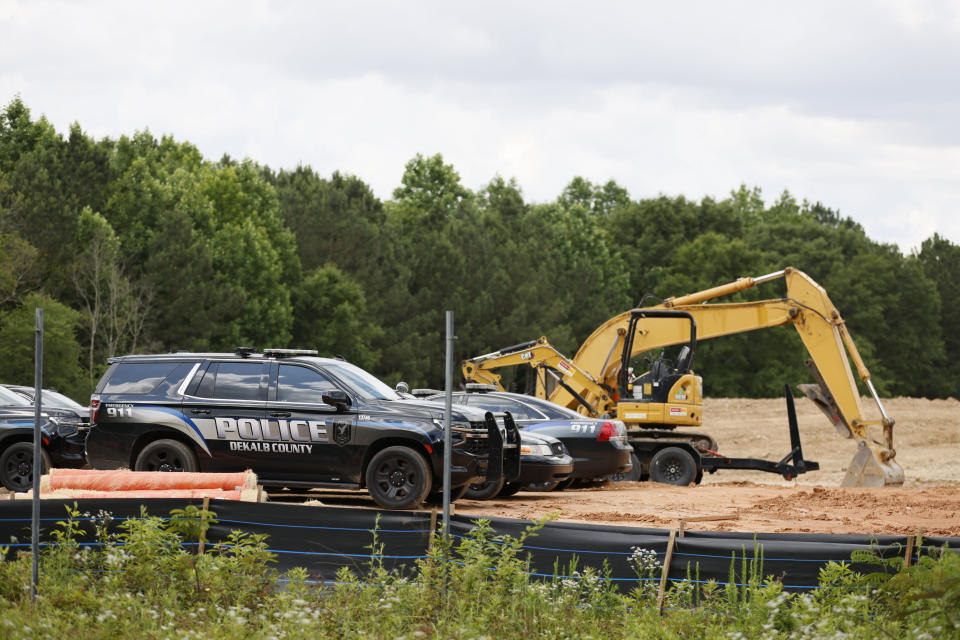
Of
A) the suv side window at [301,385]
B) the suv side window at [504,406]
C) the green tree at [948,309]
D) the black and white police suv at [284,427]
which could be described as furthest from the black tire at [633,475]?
the green tree at [948,309]

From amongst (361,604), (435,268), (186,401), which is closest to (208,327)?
(435,268)

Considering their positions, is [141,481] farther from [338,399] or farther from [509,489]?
[509,489]

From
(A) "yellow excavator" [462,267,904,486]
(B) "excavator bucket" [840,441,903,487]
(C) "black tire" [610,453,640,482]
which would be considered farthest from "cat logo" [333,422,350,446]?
(B) "excavator bucket" [840,441,903,487]

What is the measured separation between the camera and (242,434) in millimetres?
15188

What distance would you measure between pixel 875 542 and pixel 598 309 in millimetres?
65930

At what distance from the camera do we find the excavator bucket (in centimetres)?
2334

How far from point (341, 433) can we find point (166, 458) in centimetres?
222

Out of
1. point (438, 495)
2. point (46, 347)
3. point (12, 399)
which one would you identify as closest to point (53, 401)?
point (12, 399)

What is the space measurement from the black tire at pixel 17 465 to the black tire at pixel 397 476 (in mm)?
5902

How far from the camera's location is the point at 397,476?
14820mm

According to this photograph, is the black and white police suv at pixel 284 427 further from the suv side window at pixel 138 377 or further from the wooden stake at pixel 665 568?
the wooden stake at pixel 665 568

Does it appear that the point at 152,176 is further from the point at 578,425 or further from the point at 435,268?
the point at 578,425

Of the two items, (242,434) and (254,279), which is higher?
(254,279)

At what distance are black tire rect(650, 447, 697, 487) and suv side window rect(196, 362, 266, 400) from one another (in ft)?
35.2
